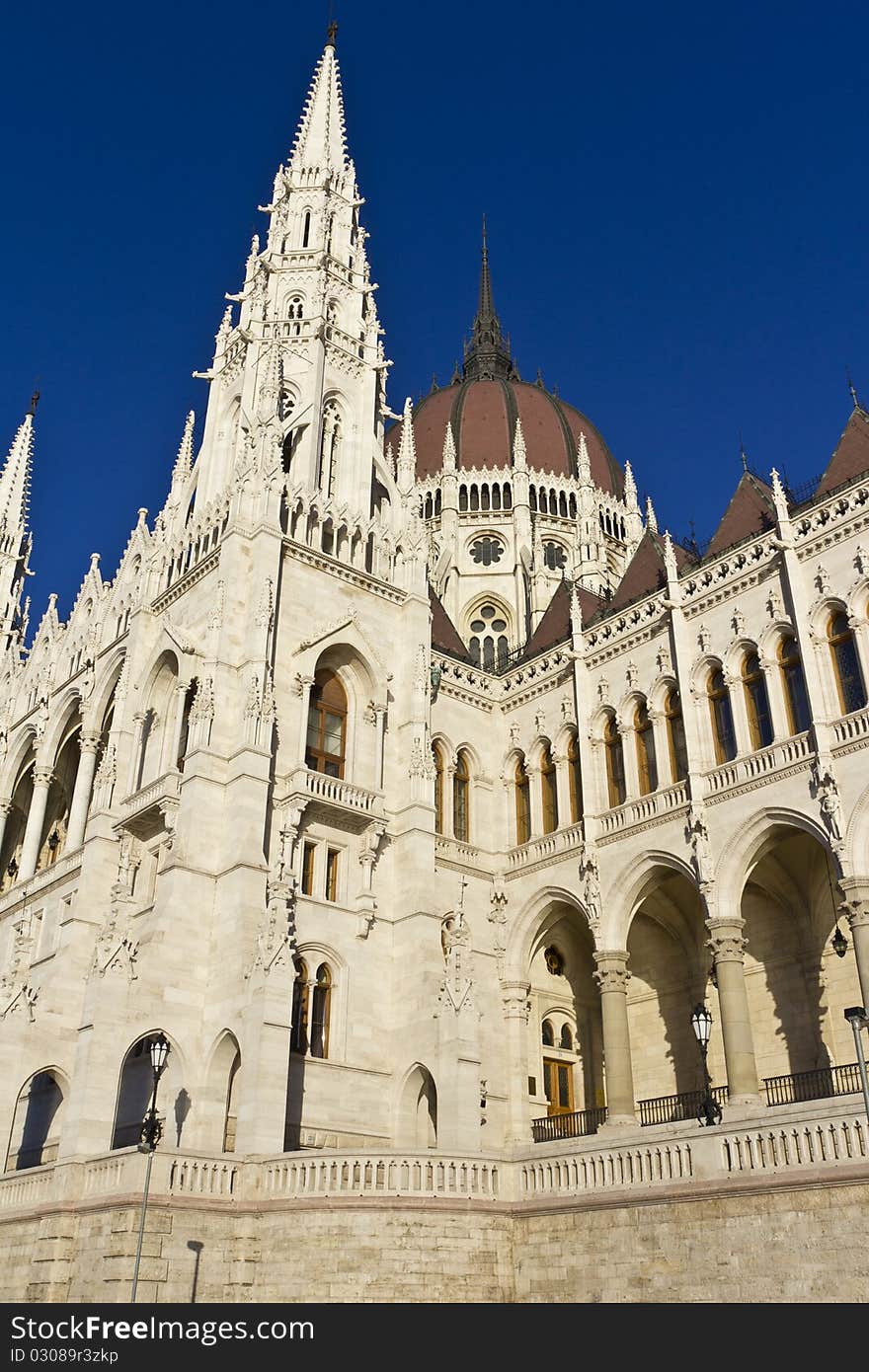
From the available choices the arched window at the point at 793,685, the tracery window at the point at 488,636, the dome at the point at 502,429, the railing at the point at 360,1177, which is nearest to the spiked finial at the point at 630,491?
the dome at the point at 502,429

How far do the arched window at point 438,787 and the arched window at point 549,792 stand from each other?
278 centimetres

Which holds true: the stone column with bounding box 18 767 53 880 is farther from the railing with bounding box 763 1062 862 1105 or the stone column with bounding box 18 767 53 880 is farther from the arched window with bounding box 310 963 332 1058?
the railing with bounding box 763 1062 862 1105

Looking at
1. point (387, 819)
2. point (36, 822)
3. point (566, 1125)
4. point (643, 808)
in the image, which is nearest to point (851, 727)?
point (643, 808)

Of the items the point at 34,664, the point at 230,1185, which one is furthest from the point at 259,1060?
the point at 34,664

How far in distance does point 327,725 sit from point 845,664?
1241 centimetres

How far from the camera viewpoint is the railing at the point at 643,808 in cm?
2786

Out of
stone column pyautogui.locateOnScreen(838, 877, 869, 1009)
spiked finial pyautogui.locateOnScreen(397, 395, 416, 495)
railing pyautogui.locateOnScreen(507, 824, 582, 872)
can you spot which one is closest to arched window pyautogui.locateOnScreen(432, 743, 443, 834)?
railing pyautogui.locateOnScreen(507, 824, 582, 872)

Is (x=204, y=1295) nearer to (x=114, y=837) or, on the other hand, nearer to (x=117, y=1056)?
(x=117, y=1056)

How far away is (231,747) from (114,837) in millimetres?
4569

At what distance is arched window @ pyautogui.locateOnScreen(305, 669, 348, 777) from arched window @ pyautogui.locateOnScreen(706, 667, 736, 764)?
909 cm

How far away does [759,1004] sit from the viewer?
2816 cm

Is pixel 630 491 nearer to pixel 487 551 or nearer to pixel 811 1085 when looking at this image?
pixel 487 551

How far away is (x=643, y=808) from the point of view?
28.6 metres

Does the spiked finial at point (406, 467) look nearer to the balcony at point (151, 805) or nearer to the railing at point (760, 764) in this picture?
the balcony at point (151, 805)
